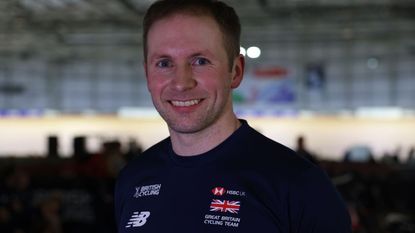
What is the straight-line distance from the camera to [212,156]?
1.45m

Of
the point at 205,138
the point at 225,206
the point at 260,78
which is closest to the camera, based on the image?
the point at 225,206

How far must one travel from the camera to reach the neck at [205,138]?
4.76 ft

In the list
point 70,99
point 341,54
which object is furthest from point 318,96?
point 70,99

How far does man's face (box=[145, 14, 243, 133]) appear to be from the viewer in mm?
1378

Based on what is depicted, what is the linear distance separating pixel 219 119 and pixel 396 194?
31.7 ft

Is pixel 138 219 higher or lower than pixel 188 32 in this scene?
lower

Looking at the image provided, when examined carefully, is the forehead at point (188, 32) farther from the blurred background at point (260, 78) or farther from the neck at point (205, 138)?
the blurred background at point (260, 78)

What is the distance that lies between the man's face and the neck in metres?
0.03

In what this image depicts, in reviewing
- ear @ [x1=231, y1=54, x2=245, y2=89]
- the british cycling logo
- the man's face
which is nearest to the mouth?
the man's face

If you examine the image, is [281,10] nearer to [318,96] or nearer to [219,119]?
[318,96]

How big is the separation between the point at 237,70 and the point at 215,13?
156mm

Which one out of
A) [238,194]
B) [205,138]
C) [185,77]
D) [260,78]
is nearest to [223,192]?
[238,194]

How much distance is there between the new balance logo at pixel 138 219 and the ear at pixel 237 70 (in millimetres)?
360

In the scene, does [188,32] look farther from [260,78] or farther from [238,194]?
[260,78]
